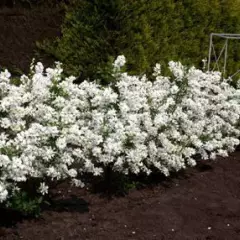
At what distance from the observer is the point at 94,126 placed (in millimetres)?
4770

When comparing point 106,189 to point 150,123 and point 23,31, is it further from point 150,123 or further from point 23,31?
point 23,31

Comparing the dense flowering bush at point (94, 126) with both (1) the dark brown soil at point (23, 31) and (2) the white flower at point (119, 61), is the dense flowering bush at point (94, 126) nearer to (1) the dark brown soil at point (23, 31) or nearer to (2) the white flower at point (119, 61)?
(2) the white flower at point (119, 61)

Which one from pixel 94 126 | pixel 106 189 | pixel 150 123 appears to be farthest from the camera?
pixel 106 189

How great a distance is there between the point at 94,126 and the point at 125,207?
95 cm

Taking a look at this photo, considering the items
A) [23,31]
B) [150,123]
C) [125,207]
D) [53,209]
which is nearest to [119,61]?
[150,123]

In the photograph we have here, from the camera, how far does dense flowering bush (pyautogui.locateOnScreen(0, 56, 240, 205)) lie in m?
4.12

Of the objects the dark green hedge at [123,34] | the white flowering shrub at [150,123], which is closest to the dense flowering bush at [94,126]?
the white flowering shrub at [150,123]

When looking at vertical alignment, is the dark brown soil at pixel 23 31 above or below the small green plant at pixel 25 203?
above

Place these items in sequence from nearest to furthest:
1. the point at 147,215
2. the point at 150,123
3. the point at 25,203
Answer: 1. the point at 25,203
2. the point at 147,215
3. the point at 150,123

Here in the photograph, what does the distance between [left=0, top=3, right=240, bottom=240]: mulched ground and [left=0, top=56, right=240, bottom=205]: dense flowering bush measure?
0.32 meters

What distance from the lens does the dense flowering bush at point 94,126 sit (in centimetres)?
412

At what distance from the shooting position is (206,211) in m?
5.31

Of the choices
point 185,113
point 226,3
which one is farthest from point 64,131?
point 226,3

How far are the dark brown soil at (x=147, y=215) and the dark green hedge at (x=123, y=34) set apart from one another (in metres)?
1.77
